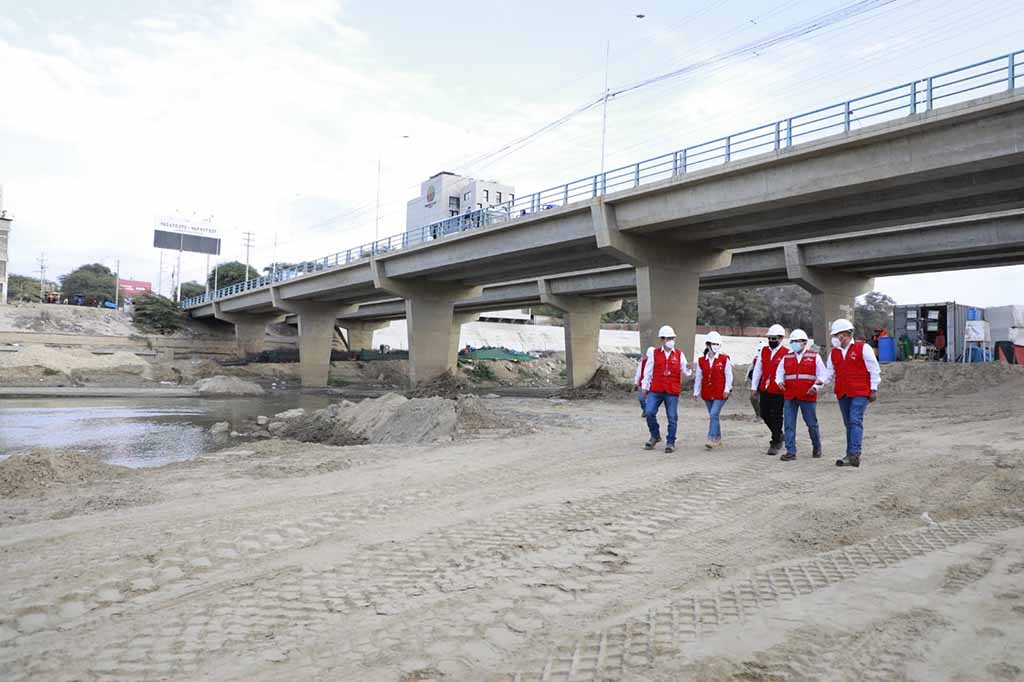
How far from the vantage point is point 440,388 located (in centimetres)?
3694

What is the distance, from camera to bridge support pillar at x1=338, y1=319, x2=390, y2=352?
7394 centimetres

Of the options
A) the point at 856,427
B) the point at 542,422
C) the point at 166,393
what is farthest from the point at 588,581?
the point at 166,393

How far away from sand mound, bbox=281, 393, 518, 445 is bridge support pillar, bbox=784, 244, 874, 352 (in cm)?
2195

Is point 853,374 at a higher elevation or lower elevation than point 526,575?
higher

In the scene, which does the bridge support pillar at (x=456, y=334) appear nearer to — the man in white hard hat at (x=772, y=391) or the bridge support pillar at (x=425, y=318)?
the bridge support pillar at (x=425, y=318)

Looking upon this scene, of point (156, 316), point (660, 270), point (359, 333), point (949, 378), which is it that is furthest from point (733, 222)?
point (156, 316)

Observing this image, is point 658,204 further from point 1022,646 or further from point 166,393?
point 166,393

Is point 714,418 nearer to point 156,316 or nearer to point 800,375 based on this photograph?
point 800,375

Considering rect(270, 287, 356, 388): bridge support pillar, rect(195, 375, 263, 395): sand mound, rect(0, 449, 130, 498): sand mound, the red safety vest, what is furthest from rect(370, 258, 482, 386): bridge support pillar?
the red safety vest

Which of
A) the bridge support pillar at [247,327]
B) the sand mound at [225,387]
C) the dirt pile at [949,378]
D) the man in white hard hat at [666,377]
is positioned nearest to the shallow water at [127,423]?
the sand mound at [225,387]

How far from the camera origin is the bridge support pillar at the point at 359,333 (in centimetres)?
7394

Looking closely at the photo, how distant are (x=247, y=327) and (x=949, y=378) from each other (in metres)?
59.1

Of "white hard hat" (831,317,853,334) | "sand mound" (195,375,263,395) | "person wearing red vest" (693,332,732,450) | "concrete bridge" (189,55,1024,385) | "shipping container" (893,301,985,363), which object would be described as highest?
"concrete bridge" (189,55,1024,385)

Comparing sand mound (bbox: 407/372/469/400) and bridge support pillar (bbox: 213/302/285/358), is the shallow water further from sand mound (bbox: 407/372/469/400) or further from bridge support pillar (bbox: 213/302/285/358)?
bridge support pillar (bbox: 213/302/285/358)
